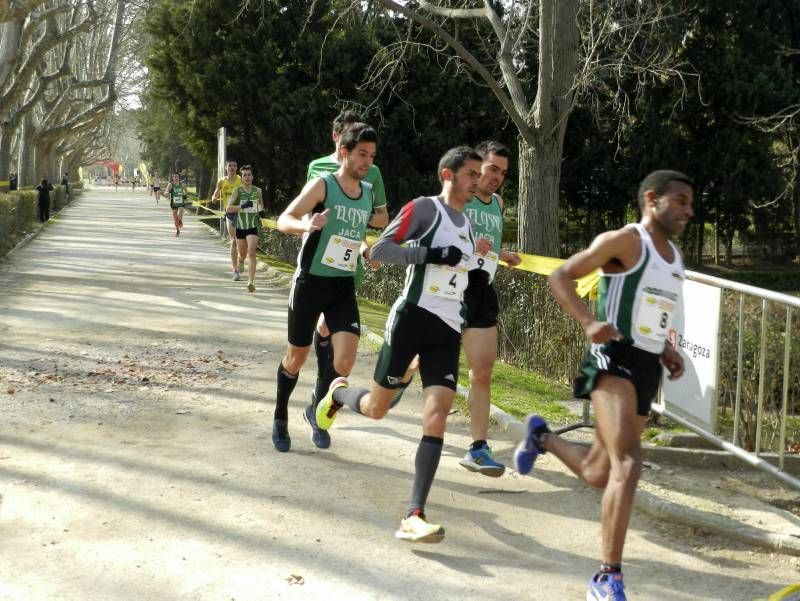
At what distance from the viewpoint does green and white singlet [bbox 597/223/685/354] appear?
14.3 ft

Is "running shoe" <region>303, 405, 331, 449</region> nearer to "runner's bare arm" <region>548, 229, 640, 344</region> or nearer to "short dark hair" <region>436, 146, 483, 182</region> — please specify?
"short dark hair" <region>436, 146, 483, 182</region>

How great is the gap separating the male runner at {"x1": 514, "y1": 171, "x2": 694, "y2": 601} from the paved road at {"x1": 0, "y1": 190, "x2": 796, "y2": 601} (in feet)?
2.19

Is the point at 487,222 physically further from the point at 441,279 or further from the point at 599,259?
the point at 599,259

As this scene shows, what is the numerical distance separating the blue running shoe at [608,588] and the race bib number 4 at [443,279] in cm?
169

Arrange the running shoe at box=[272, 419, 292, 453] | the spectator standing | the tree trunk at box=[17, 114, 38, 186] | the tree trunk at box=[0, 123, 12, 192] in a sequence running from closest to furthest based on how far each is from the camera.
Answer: the running shoe at box=[272, 419, 292, 453], the tree trunk at box=[0, 123, 12, 192], the spectator standing, the tree trunk at box=[17, 114, 38, 186]

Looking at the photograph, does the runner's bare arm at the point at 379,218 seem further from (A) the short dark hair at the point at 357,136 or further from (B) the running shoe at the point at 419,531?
(B) the running shoe at the point at 419,531

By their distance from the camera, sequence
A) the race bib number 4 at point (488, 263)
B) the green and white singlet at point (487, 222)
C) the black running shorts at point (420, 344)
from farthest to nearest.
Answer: the green and white singlet at point (487, 222)
the race bib number 4 at point (488, 263)
the black running shorts at point (420, 344)

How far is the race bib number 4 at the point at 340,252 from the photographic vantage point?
6316 mm

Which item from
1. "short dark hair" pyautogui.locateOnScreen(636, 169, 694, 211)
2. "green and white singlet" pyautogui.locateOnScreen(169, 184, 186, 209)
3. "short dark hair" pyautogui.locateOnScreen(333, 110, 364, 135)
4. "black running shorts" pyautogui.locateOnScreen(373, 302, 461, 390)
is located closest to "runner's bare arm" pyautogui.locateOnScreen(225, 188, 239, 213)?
"short dark hair" pyautogui.locateOnScreen(333, 110, 364, 135)

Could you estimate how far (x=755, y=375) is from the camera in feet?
22.5

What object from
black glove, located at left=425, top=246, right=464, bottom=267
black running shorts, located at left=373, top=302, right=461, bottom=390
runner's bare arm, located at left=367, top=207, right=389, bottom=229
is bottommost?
black running shorts, located at left=373, top=302, right=461, bottom=390

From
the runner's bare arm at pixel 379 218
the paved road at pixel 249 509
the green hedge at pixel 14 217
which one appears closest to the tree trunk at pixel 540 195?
the paved road at pixel 249 509

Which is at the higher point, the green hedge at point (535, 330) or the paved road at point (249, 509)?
the green hedge at point (535, 330)

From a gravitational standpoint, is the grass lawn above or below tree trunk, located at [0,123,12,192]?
below
